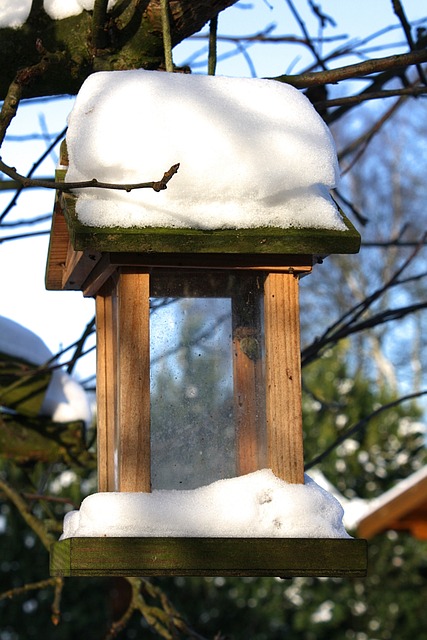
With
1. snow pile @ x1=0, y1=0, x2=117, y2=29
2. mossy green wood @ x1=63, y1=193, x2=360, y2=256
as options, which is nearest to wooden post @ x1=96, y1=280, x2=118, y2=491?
mossy green wood @ x1=63, y1=193, x2=360, y2=256

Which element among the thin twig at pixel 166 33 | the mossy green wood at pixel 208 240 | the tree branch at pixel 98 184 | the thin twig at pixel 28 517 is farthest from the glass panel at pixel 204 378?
the thin twig at pixel 28 517

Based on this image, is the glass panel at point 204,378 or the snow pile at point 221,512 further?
the glass panel at point 204,378

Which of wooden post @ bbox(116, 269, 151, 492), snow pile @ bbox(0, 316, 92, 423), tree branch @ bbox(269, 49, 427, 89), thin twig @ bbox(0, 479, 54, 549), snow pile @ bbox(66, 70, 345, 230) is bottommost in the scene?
thin twig @ bbox(0, 479, 54, 549)

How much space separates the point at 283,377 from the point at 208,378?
13cm

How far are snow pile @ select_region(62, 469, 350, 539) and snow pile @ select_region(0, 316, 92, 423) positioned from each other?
4.02 ft

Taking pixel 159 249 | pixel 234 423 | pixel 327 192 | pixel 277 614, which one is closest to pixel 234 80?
pixel 327 192

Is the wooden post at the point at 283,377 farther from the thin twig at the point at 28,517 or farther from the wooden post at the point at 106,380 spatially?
the thin twig at the point at 28,517

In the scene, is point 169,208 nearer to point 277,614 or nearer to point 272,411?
point 272,411

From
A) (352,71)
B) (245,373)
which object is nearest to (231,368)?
(245,373)

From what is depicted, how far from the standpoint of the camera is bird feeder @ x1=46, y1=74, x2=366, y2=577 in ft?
4.56

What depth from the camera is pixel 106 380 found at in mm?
1780

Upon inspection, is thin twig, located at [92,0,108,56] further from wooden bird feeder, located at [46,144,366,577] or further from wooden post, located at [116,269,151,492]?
wooden post, located at [116,269,151,492]

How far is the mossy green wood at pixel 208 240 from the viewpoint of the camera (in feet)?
4.58

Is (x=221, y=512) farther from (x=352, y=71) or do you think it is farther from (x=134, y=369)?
(x=352, y=71)
